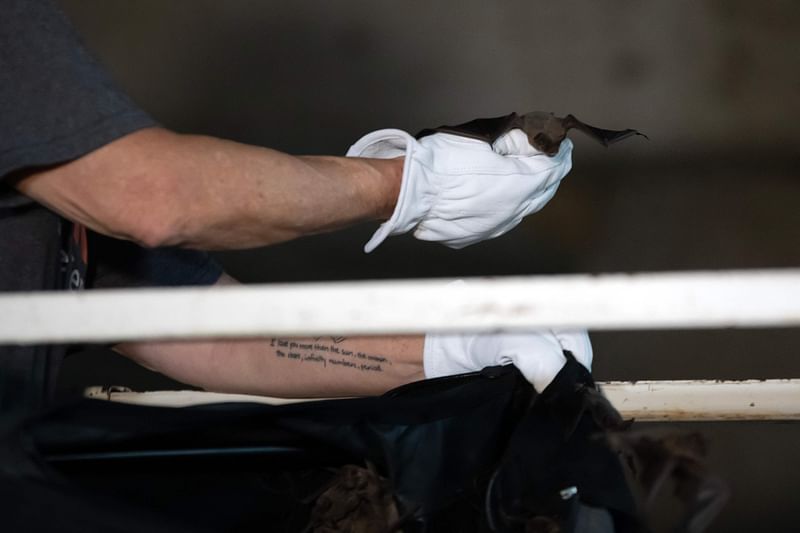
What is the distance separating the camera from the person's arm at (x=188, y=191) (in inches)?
25.2

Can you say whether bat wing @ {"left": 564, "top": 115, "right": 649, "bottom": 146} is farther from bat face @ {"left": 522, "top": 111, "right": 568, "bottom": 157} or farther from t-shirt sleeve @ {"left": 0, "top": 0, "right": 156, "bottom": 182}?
t-shirt sleeve @ {"left": 0, "top": 0, "right": 156, "bottom": 182}

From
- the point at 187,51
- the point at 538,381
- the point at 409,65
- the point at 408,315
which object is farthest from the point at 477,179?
the point at 187,51

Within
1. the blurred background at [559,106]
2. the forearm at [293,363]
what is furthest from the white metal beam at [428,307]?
the blurred background at [559,106]

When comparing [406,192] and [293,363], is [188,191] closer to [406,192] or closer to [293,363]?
[406,192]

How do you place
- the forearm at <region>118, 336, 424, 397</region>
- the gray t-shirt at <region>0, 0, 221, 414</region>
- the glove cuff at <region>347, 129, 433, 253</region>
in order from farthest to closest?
1. the forearm at <region>118, 336, 424, 397</region>
2. the glove cuff at <region>347, 129, 433, 253</region>
3. the gray t-shirt at <region>0, 0, 221, 414</region>

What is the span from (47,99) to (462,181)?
13.7 inches

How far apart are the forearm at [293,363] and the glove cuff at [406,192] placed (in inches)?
6.0

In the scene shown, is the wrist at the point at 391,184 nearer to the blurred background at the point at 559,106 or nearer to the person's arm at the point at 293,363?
the person's arm at the point at 293,363

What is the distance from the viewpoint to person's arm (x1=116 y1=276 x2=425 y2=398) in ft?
3.11

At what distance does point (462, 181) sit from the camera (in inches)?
31.4

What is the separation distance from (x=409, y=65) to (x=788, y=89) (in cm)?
84

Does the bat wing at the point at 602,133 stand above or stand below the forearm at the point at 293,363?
above

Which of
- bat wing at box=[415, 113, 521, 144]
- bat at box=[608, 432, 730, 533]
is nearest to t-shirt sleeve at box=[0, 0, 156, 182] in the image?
bat wing at box=[415, 113, 521, 144]

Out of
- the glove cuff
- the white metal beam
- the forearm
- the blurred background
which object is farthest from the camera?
the blurred background
